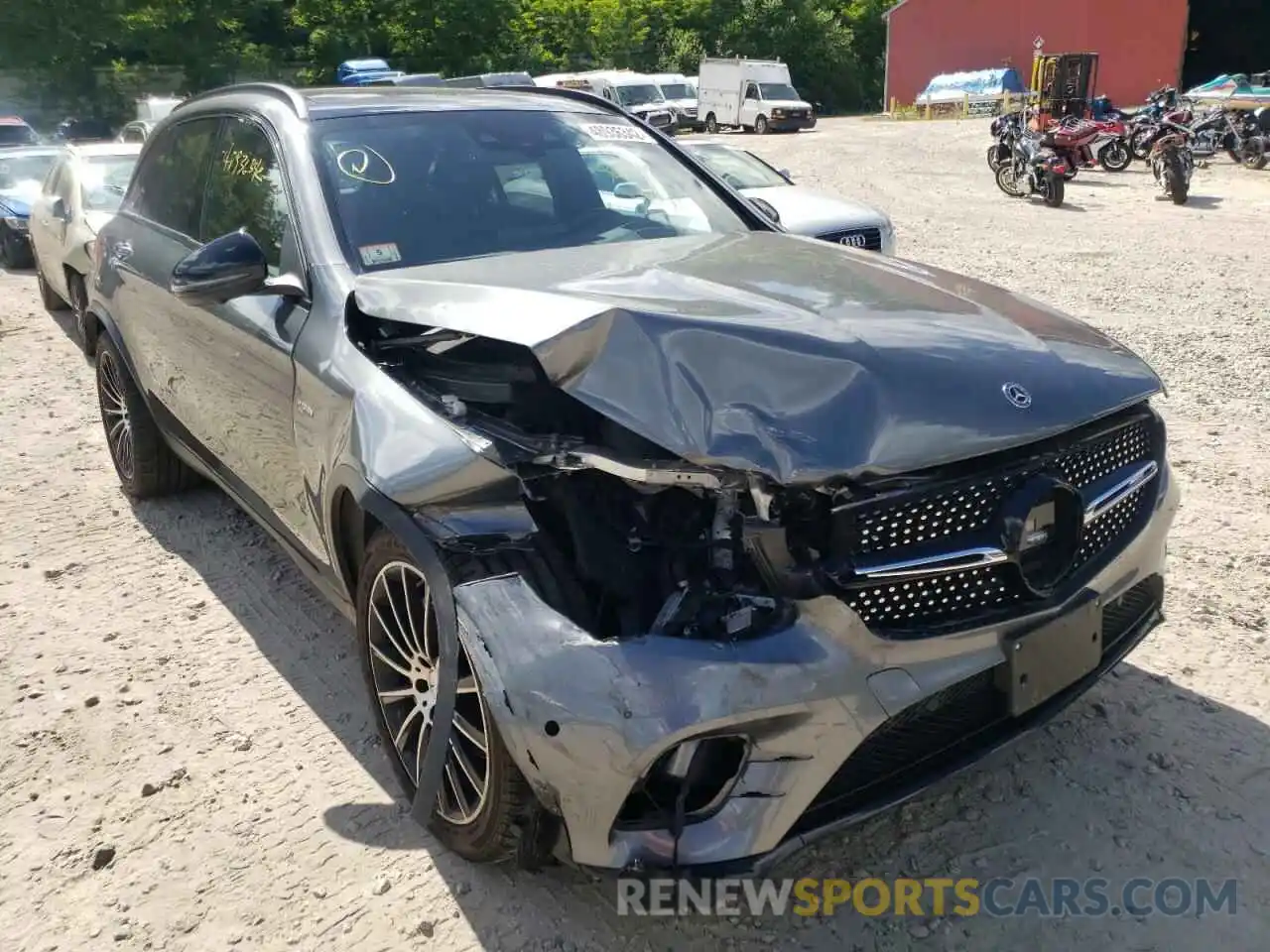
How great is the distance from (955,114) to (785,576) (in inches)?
1519

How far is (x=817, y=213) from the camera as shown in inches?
360

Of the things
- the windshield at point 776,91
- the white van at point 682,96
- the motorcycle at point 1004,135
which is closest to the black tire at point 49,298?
the motorcycle at point 1004,135

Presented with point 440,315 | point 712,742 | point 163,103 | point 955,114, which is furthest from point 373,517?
point 955,114

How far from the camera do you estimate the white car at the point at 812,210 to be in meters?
8.91

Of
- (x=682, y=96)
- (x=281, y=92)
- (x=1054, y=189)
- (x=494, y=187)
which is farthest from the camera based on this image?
(x=682, y=96)

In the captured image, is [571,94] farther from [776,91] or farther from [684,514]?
[776,91]

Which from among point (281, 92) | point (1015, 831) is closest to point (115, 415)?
point (281, 92)

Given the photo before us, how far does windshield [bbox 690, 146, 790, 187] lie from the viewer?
400 inches

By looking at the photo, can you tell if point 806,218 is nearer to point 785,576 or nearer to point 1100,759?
point 1100,759

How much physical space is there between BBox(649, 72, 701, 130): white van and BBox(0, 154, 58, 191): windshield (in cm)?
2448

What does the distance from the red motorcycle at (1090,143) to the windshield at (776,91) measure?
16.8m

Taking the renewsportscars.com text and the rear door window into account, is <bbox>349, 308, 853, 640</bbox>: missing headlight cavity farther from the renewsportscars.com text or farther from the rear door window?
the rear door window

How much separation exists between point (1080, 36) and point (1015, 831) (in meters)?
42.6

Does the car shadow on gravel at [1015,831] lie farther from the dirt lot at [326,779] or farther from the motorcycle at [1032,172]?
the motorcycle at [1032,172]
